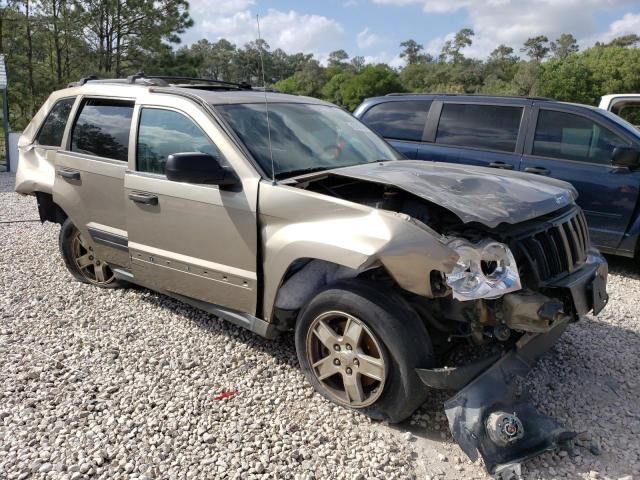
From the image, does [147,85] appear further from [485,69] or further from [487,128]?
[485,69]

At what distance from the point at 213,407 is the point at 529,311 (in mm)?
1864

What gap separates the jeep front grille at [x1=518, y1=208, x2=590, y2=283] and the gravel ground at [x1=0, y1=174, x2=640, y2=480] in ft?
2.82

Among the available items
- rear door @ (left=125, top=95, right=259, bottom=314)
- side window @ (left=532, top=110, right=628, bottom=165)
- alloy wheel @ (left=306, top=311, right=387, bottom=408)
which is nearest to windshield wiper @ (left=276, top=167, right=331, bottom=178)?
rear door @ (left=125, top=95, right=259, bottom=314)

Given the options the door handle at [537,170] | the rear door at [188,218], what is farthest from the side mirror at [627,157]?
the rear door at [188,218]

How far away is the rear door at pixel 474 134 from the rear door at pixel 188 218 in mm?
3654

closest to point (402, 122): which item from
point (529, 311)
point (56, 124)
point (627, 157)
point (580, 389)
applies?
point (627, 157)

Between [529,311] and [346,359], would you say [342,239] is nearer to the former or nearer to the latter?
[346,359]

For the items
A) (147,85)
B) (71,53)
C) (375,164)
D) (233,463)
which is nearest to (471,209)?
(375,164)

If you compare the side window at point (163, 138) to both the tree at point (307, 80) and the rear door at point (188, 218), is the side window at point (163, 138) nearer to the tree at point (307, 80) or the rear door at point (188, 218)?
the rear door at point (188, 218)

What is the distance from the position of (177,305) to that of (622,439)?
11.3 feet

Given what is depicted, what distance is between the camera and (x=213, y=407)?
308 centimetres

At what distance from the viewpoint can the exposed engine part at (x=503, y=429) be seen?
2516 mm

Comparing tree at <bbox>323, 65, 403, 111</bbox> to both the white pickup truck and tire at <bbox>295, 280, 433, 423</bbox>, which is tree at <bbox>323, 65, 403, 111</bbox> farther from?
tire at <bbox>295, 280, 433, 423</bbox>

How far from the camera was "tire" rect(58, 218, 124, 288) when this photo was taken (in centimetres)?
483
